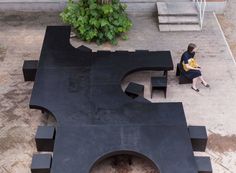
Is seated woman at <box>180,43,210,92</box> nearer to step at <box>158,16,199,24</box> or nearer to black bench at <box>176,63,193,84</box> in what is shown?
black bench at <box>176,63,193,84</box>

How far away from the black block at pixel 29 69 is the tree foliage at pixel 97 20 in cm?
200

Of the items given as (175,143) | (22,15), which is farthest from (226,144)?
(22,15)

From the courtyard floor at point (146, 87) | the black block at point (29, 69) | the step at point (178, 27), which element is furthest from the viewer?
the step at point (178, 27)

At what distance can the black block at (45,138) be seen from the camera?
24.2ft

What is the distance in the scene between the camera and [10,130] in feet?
27.1

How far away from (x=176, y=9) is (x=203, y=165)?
243 inches

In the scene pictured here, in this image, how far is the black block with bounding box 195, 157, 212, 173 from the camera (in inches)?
270

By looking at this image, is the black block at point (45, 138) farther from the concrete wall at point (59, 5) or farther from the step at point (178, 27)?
the concrete wall at point (59, 5)

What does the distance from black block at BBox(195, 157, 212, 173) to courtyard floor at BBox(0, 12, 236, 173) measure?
60cm

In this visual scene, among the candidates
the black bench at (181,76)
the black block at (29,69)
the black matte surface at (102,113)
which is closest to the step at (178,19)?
the black matte surface at (102,113)

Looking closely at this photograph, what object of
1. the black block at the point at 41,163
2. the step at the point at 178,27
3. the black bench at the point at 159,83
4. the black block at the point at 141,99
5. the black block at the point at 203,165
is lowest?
the step at the point at 178,27

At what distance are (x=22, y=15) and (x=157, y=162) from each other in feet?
24.8

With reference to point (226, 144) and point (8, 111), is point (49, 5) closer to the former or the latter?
point (8, 111)

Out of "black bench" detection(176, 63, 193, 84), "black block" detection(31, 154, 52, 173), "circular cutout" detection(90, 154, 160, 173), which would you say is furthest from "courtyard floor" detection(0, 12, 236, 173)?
"black block" detection(31, 154, 52, 173)
